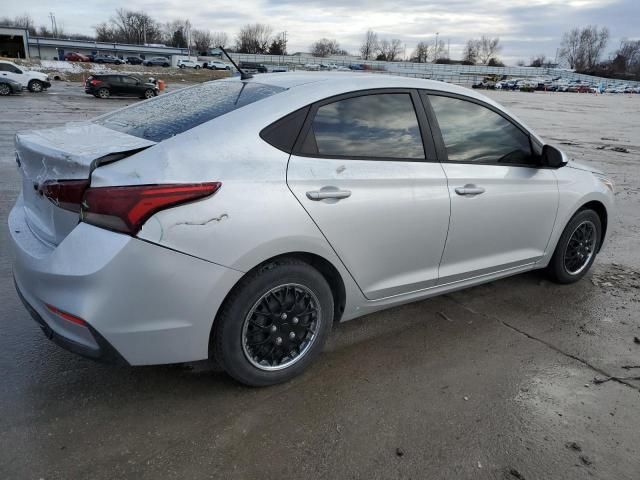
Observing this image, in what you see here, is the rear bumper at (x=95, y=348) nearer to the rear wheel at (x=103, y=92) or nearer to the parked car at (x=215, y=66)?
the rear wheel at (x=103, y=92)

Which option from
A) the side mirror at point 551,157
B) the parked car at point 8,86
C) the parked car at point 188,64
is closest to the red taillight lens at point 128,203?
the side mirror at point 551,157

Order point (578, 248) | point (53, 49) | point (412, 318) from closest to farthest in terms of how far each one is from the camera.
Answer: point (412, 318) → point (578, 248) → point (53, 49)

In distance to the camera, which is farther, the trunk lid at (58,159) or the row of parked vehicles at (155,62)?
the row of parked vehicles at (155,62)

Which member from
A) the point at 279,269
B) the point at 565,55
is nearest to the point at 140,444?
the point at 279,269

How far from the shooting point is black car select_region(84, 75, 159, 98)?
2836 cm

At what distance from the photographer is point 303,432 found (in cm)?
268

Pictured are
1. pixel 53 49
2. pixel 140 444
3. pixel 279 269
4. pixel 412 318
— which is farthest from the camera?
pixel 53 49

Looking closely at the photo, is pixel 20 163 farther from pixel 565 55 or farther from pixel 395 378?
pixel 565 55

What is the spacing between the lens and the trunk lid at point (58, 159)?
2.55 metres

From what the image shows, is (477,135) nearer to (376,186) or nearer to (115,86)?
(376,186)

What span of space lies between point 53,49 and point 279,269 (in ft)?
337

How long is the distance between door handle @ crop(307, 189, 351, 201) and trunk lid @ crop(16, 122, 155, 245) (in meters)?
0.88

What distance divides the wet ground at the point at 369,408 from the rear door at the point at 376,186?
57cm

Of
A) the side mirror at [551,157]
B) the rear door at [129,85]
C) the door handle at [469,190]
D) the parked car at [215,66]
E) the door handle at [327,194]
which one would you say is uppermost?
the side mirror at [551,157]
